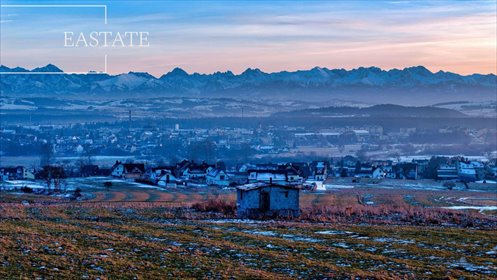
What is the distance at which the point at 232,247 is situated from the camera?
2075 cm

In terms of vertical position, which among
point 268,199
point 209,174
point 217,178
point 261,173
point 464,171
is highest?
point 268,199

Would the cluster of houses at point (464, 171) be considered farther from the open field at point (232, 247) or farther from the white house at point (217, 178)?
the open field at point (232, 247)

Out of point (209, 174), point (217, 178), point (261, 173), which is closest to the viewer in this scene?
point (261, 173)

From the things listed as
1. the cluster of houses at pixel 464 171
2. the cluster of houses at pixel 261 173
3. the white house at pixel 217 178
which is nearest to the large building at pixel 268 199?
the cluster of houses at pixel 261 173

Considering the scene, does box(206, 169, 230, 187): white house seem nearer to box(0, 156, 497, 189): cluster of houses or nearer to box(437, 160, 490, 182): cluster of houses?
box(0, 156, 497, 189): cluster of houses

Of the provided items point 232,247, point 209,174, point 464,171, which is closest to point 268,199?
point 232,247

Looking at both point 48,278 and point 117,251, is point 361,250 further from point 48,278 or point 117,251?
point 48,278

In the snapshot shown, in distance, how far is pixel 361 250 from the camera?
21312mm

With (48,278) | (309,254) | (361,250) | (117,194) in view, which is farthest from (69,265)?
(117,194)

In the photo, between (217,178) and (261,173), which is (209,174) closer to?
(217,178)

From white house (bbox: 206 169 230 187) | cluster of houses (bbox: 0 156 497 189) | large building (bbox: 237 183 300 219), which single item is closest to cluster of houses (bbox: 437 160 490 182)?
cluster of houses (bbox: 0 156 497 189)

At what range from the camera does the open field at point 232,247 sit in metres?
17.2

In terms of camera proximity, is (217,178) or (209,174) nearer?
(217,178)

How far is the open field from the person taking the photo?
17188 mm
